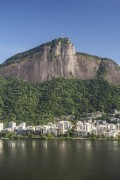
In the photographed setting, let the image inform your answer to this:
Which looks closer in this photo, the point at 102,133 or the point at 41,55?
the point at 102,133

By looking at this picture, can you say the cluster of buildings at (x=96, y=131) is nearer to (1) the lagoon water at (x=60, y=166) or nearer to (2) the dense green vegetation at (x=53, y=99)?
(2) the dense green vegetation at (x=53, y=99)

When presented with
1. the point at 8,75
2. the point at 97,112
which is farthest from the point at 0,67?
the point at 97,112

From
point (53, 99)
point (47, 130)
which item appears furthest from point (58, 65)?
point (47, 130)

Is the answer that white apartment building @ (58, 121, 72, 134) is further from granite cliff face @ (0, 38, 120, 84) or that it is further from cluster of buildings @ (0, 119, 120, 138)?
granite cliff face @ (0, 38, 120, 84)

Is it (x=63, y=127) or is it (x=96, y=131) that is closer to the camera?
(x=96, y=131)

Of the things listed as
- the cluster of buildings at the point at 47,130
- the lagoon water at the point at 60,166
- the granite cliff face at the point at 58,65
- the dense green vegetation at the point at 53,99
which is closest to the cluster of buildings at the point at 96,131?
the cluster of buildings at the point at 47,130

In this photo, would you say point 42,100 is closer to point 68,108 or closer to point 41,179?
point 68,108

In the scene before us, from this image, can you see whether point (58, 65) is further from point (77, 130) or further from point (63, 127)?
point (77, 130)
